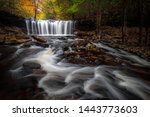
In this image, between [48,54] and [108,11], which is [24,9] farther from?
[48,54]

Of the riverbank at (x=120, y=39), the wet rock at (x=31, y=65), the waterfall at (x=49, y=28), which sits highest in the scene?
the waterfall at (x=49, y=28)

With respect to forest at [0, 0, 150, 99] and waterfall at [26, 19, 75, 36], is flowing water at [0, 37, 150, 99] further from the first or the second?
waterfall at [26, 19, 75, 36]

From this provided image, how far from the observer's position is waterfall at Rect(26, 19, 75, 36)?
24344 mm

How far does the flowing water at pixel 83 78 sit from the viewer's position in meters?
7.27

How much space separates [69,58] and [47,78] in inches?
126

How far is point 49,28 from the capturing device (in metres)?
25.1

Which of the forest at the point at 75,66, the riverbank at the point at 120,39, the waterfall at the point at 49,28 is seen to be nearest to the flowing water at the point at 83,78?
the forest at the point at 75,66

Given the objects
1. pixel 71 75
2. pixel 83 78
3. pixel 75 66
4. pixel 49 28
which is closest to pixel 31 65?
pixel 75 66

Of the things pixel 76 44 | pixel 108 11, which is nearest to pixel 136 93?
pixel 76 44

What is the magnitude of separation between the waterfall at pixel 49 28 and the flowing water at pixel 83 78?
11961 millimetres

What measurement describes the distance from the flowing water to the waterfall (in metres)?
12.0

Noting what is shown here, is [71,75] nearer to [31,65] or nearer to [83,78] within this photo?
[83,78]

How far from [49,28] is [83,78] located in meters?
17.0

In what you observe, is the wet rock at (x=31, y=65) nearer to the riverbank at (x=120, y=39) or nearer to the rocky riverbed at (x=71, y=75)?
the rocky riverbed at (x=71, y=75)
